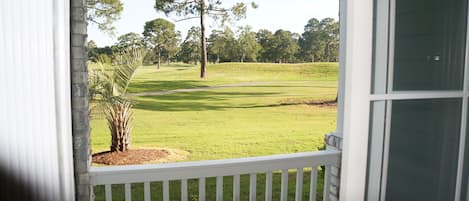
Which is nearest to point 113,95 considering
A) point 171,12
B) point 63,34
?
point 171,12

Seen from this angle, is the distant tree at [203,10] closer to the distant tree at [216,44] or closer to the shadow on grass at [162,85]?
the distant tree at [216,44]

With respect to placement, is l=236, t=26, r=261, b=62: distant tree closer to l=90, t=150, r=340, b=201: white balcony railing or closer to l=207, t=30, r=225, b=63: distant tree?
l=207, t=30, r=225, b=63: distant tree

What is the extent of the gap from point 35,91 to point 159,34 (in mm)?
3970

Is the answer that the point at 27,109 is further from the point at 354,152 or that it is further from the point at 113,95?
the point at 113,95

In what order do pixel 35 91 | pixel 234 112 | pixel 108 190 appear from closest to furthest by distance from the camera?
pixel 35 91, pixel 108 190, pixel 234 112

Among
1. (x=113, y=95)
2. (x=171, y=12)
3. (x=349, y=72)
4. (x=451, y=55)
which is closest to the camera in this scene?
(x=349, y=72)

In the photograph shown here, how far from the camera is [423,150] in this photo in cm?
144

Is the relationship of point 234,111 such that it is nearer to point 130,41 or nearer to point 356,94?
point 130,41

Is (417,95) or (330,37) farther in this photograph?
(330,37)

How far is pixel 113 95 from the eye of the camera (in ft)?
14.7

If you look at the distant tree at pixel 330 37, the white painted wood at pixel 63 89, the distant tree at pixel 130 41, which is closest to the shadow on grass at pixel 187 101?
the distant tree at pixel 130 41

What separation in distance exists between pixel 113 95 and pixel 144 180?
118 inches

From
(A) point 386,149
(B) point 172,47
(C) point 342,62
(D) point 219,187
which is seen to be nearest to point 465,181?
(A) point 386,149

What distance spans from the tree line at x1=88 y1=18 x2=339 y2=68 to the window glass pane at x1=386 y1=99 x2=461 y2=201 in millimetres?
3999
